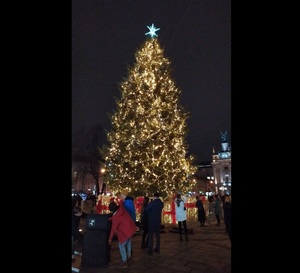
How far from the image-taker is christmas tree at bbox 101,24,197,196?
58.1 feet

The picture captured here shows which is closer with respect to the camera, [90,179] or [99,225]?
[99,225]

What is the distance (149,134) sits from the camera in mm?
18094

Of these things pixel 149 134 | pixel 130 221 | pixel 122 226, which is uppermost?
pixel 149 134

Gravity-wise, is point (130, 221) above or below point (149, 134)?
below

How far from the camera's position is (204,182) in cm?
12762

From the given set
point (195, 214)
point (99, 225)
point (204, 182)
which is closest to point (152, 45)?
point (195, 214)

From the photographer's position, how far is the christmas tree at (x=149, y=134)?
17.7m

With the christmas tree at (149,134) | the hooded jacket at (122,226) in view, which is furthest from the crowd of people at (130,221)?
the christmas tree at (149,134)

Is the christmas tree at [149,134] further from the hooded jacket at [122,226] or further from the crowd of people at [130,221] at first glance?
the hooded jacket at [122,226]

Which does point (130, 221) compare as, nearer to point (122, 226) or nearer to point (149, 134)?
point (122, 226)

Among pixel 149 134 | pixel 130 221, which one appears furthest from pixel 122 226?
pixel 149 134
